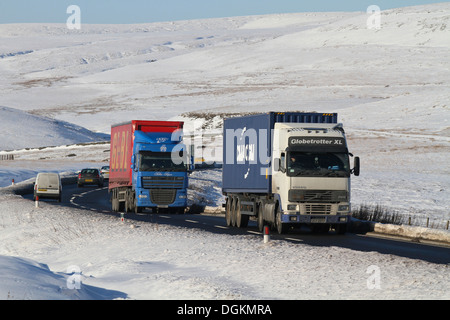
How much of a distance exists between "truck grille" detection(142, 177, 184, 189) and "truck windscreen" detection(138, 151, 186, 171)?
410 millimetres

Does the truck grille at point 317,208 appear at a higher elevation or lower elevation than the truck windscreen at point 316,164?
lower

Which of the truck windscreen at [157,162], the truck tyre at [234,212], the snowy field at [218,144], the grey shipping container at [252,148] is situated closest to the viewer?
the snowy field at [218,144]

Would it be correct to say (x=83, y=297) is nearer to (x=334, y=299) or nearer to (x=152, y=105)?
(x=334, y=299)

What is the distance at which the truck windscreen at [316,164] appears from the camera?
25688 mm

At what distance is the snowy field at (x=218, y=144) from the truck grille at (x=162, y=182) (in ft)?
11.5

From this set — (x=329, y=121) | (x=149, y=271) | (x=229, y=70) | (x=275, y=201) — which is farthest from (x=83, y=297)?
(x=229, y=70)

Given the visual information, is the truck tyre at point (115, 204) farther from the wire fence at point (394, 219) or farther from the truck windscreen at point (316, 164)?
the truck windscreen at point (316, 164)

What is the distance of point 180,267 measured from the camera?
19359 mm

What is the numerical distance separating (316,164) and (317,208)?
1332mm

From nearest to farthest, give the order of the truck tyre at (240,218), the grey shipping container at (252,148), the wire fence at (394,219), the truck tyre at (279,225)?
the truck tyre at (279,225) < the grey shipping container at (252,148) < the truck tyre at (240,218) < the wire fence at (394,219)

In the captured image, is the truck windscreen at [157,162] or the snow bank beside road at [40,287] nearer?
the snow bank beside road at [40,287]

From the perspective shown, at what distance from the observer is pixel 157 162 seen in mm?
37844

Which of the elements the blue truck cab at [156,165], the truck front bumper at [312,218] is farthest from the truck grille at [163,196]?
the truck front bumper at [312,218]

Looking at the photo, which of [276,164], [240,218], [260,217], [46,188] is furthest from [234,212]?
[46,188]
